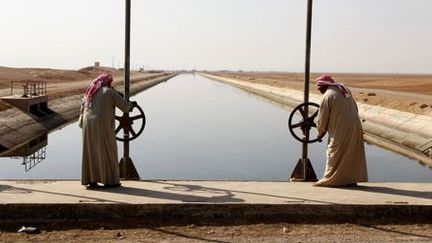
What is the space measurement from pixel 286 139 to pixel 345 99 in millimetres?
20696

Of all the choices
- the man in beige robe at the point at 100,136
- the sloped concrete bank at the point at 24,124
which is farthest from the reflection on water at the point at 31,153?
the man in beige robe at the point at 100,136

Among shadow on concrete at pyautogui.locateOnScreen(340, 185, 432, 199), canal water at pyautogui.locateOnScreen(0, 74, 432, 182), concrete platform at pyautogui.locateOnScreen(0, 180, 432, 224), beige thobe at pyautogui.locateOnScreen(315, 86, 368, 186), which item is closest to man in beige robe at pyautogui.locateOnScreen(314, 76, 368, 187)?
beige thobe at pyautogui.locateOnScreen(315, 86, 368, 186)

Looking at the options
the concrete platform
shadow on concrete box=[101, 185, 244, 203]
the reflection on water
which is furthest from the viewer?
the reflection on water

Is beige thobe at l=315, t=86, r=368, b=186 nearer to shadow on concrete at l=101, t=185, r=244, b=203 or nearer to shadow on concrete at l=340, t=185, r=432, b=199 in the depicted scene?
shadow on concrete at l=340, t=185, r=432, b=199

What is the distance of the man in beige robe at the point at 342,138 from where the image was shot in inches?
320

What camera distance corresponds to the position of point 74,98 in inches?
1766

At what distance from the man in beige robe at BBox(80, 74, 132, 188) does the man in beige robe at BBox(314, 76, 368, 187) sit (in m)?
2.96

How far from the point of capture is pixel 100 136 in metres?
7.77

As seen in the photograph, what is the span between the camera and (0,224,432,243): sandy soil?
6.16 m

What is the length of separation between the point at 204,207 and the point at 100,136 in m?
1.89

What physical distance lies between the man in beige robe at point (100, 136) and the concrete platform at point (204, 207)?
326mm

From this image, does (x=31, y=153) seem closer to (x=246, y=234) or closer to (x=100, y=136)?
(x=100, y=136)

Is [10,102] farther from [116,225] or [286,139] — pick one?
[116,225]

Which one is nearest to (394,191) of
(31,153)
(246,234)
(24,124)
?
(246,234)
